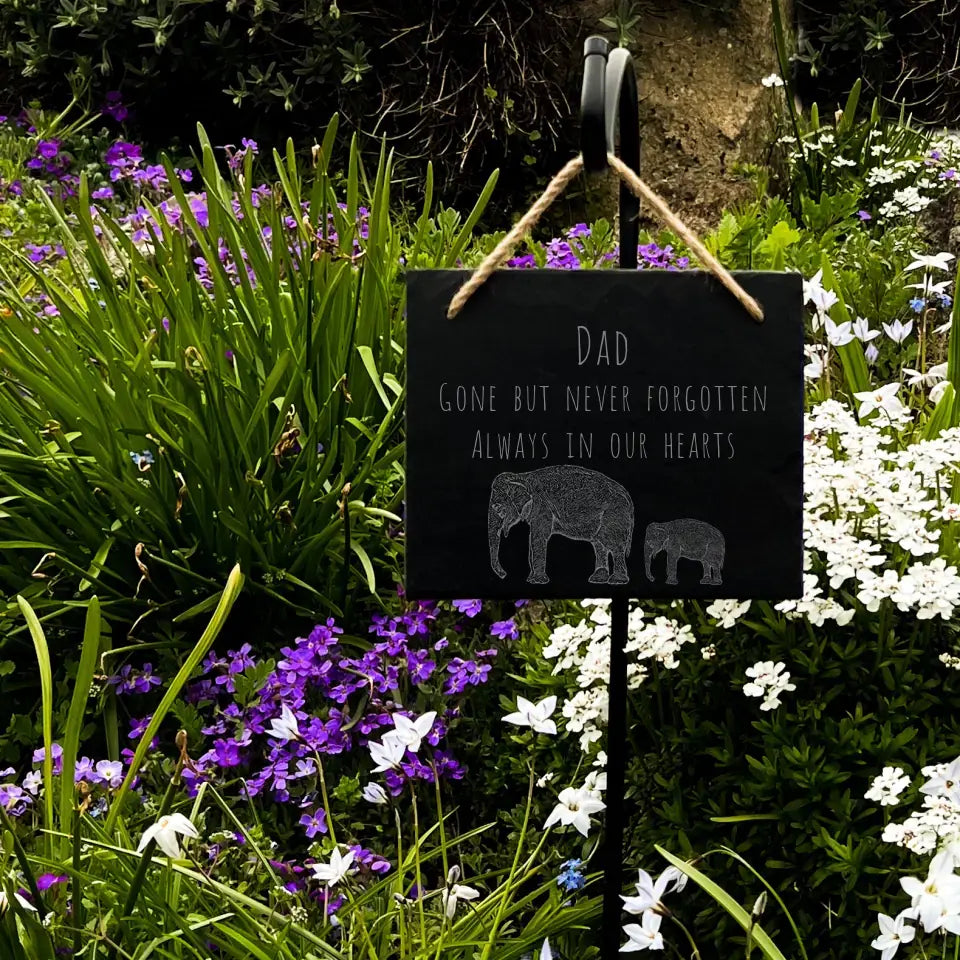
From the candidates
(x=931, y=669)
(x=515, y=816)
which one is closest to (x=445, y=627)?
(x=515, y=816)

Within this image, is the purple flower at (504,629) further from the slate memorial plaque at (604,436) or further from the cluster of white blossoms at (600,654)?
the slate memorial plaque at (604,436)

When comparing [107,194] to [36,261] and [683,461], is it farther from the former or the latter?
[683,461]

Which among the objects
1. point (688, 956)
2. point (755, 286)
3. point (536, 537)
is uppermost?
point (755, 286)

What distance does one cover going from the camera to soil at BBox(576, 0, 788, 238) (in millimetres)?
4285

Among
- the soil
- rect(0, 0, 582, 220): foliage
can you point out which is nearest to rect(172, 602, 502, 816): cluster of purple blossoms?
rect(0, 0, 582, 220): foliage

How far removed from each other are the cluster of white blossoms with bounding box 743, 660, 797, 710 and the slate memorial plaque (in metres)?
0.24

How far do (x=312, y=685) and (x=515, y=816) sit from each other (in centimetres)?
48

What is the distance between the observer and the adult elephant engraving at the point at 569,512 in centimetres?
133

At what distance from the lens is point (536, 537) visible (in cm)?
133

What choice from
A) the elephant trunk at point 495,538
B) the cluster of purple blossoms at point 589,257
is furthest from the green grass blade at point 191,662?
the cluster of purple blossoms at point 589,257

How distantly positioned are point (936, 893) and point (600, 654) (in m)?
0.65

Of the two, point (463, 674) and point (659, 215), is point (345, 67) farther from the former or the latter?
point (659, 215)

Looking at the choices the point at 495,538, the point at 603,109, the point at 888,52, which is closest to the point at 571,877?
the point at 495,538

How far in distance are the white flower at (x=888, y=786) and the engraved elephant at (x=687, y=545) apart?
40 centimetres
